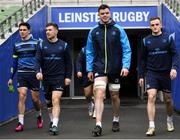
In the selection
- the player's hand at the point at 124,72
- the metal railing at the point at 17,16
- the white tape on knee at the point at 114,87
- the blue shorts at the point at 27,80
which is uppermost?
the metal railing at the point at 17,16

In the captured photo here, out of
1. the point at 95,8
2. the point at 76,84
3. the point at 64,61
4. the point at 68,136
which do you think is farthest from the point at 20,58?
the point at 76,84

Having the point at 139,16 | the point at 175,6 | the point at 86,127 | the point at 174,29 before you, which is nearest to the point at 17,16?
the point at 174,29

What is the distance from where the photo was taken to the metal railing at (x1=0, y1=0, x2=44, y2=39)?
39.0ft

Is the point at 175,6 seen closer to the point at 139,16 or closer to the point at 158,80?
the point at 139,16

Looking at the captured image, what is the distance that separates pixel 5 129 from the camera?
31.0 feet

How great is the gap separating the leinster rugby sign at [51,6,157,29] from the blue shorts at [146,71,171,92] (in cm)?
809

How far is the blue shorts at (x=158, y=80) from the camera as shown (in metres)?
8.45

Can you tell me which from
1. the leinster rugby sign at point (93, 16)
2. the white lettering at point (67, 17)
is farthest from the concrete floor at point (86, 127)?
the white lettering at point (67, 17)

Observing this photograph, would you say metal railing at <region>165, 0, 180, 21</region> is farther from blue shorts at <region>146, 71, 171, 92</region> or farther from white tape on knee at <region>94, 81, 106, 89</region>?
white tape on knee at <region>94, 81, 106, 89</region>

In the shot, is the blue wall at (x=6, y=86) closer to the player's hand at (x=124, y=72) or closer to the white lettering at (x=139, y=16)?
the player's hand at (x=124, y=72)

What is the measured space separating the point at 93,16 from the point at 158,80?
27.3 feet

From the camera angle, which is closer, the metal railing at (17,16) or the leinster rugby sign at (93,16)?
the metal railing at (17,16)

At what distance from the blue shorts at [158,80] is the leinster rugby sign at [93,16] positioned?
8089 millimetres

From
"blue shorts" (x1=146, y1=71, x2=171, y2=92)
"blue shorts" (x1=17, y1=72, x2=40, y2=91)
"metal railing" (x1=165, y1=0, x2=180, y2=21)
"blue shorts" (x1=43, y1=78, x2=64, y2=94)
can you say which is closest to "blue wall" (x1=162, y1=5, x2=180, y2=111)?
"metal railing" (x1=165, y1=0, x2=180, y2=21)
